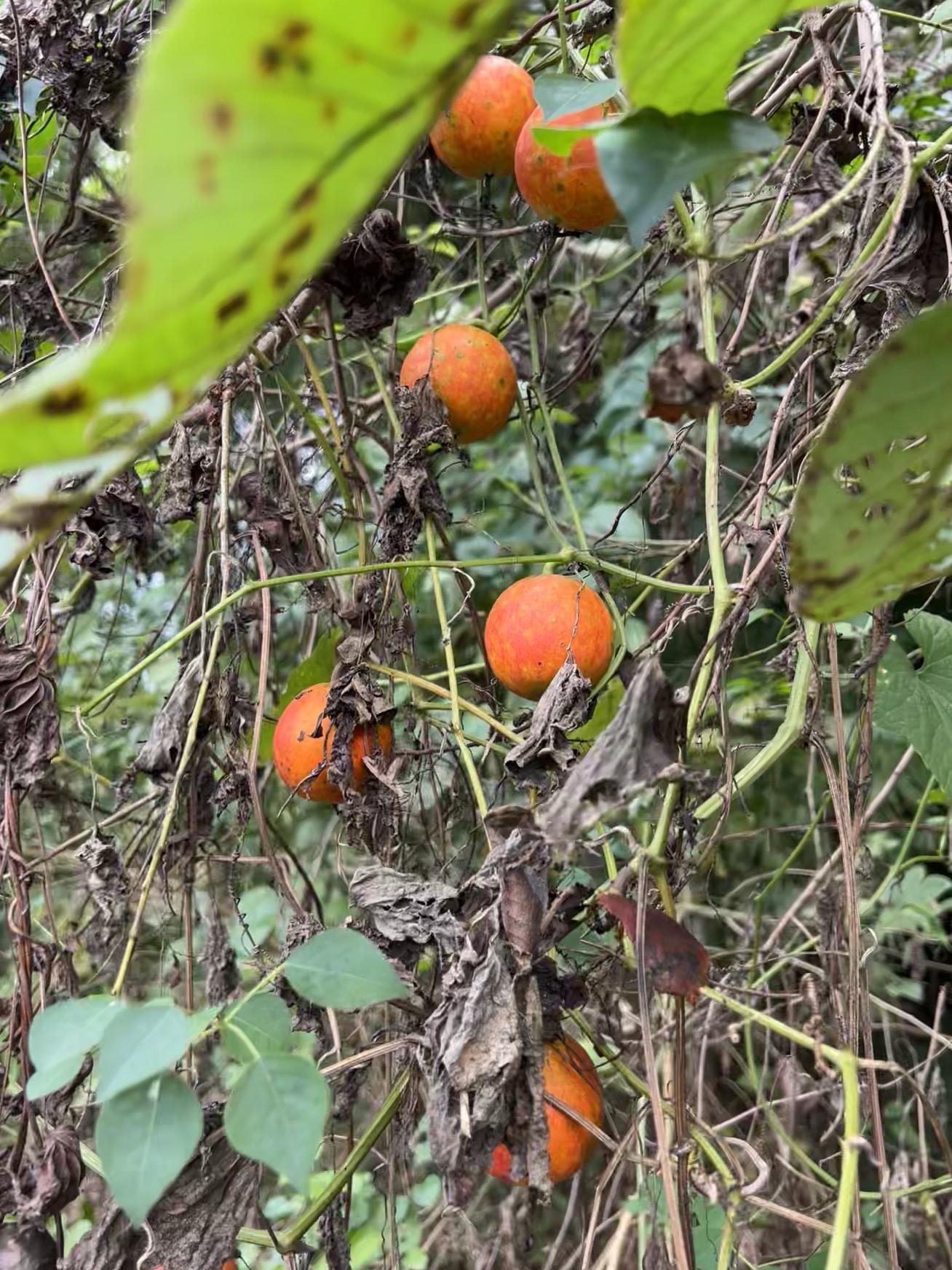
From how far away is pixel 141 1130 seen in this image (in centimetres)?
52

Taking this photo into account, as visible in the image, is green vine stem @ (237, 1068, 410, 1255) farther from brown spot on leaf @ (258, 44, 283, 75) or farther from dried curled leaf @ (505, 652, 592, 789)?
brown spot on leaf @ (258, 44, 283, 75)

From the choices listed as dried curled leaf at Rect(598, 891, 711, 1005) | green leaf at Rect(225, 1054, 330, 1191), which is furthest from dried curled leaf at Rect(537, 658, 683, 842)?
green leaf at Rect(225, 1054, 330, 1191)

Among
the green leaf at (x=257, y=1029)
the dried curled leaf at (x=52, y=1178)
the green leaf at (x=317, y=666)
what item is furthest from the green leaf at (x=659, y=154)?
the dried curled leaf at (x=52, y=1178)

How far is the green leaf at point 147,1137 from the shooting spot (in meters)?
0.50

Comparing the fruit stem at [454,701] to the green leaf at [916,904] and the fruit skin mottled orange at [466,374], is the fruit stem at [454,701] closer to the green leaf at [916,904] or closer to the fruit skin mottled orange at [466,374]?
the fruit skin mottled orange at [466,374]

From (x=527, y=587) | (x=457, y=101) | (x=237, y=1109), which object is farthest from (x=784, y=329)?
(x=237, y=1109)

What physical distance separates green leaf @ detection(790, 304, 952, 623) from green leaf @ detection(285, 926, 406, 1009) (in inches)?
12.4

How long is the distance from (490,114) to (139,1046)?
2.94 feet

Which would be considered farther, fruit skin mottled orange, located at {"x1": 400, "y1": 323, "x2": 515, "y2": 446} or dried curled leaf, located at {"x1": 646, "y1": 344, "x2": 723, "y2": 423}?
fruit skin mottled orange, located at {"x1": 400, "y1": 323, "x2": 515, "y2": 446}

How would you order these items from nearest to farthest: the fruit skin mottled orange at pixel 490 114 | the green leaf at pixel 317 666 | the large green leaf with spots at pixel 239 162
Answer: the large green leaf with spots at pixel 239 162 → the fruit skin mottled orange at pixel 490 114 → the green leaf at pixel 317 666

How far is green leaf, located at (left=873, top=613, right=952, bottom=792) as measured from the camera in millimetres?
997

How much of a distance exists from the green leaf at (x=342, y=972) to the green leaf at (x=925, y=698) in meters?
0.63

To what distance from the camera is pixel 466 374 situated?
3.40ft

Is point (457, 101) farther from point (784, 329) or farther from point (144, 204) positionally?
point (144, 204)
